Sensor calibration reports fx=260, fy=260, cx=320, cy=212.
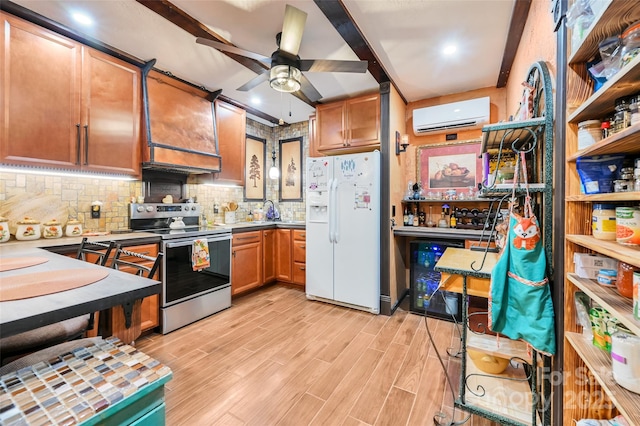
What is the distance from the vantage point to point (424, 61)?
2471 mm

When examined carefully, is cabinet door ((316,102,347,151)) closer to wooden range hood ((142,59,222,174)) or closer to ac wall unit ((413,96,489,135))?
ac wall unit ((413,96,489,135))

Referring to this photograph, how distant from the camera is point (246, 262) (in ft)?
11.0

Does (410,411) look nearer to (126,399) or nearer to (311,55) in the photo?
(126,399)

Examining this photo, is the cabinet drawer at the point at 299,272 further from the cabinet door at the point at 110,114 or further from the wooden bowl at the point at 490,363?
the wooden bowl at the point at 490,363

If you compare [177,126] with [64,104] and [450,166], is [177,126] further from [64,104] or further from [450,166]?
[450,166]

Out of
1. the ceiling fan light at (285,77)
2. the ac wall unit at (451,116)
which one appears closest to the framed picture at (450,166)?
the ac wall unit at (451,116)

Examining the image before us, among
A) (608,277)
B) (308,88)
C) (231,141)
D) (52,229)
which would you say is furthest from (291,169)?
(608,277)

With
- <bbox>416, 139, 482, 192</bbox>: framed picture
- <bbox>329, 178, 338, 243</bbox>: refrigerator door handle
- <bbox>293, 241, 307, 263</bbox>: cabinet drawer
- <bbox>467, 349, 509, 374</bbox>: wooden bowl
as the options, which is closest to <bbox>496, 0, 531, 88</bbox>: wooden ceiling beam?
<bbox>416, 139, 482, 192</bbox>: framed picture

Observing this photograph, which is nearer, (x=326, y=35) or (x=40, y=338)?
(x=40, y=338)

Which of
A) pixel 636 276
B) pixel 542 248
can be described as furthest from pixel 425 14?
pixel 636 276

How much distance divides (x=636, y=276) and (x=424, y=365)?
1.57 metres

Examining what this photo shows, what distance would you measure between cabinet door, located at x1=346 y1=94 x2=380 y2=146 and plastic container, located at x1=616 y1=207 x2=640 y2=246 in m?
2.34

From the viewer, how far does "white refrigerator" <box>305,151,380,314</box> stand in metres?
2.88

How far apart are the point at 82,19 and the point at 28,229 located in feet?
5.44
